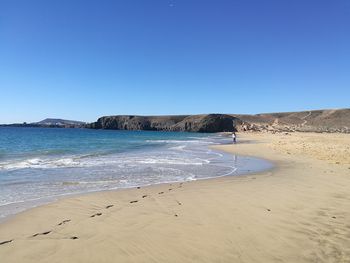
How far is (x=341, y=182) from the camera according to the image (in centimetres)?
1216

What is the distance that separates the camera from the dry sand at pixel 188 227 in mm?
5574

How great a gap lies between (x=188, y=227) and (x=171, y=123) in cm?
15213

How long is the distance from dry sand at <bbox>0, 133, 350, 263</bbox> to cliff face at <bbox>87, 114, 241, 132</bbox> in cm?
12713

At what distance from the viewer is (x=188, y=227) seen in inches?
275

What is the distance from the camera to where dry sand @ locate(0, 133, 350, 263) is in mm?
5574

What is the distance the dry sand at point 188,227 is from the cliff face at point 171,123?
127 metres

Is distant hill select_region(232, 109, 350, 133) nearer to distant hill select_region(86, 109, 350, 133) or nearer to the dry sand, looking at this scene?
distant hill select_region(86, 109, 350, 133)

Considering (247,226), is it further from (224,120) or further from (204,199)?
(224,120)

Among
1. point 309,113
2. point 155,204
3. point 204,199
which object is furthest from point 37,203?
point 309,113

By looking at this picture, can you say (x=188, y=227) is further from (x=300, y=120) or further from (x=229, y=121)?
(x=300, y=120)

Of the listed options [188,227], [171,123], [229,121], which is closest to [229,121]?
[229,121]

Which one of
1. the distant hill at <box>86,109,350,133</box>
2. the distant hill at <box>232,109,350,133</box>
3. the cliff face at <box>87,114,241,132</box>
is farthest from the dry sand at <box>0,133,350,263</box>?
the cliff face at <box>87,114,241,132</box>

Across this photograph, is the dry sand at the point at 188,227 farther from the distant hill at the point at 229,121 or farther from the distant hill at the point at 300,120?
the distant hill at the point at 229,121

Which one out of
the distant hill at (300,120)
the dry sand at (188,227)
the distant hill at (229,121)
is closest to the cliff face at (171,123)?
the distant hill at (229,121)
